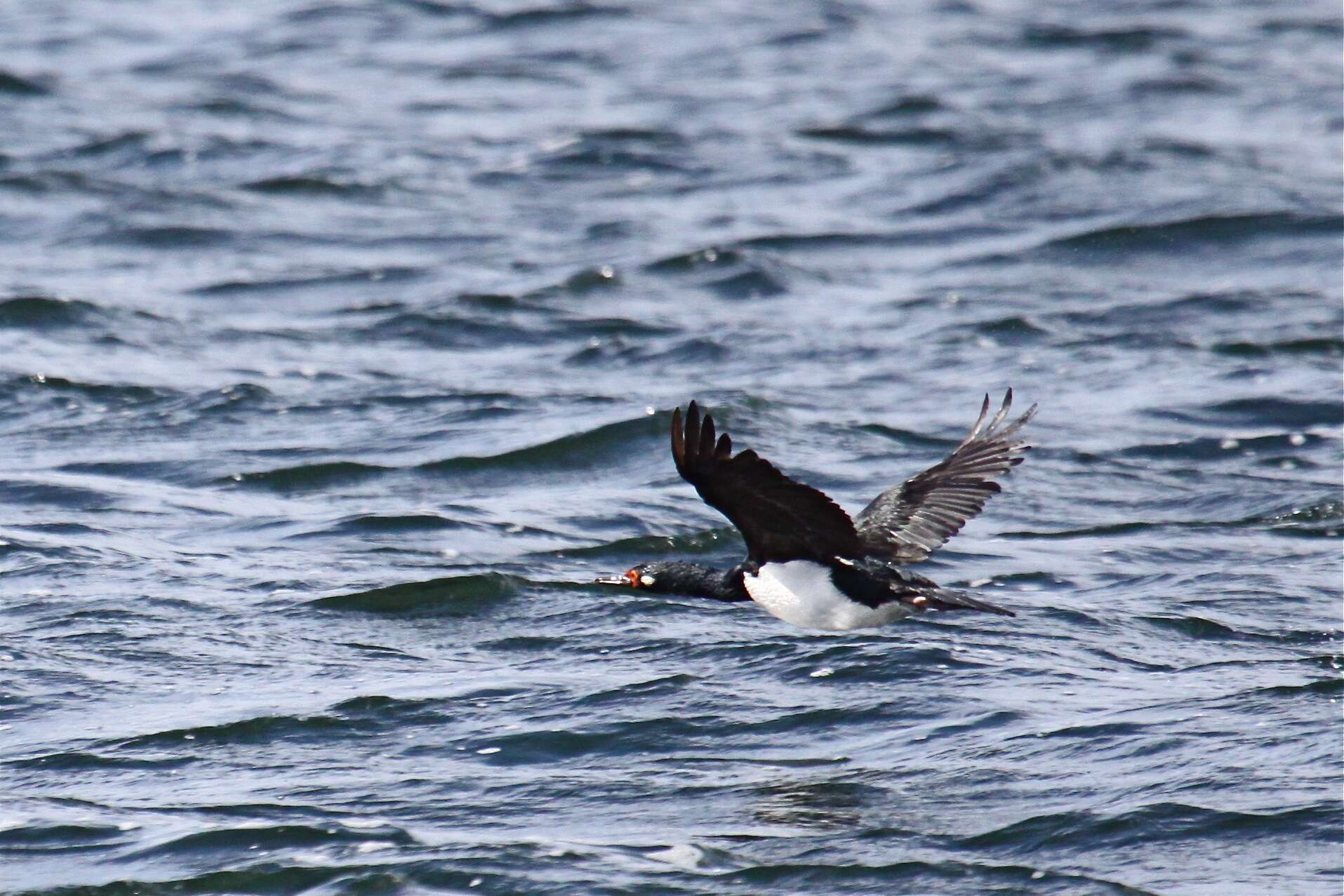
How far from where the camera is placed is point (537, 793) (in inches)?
284

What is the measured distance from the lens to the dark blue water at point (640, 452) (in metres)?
7.00

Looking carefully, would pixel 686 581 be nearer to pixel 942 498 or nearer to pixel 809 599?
pixel 809 599

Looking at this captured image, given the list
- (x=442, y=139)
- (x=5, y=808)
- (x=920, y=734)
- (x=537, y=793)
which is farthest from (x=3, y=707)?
(x=442, y=139)

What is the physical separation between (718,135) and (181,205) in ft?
18.0

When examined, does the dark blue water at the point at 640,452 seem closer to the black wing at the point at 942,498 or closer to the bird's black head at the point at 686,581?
the bird's black head at the point at 686,581

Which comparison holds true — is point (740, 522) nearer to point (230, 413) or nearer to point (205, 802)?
point (205, 802)

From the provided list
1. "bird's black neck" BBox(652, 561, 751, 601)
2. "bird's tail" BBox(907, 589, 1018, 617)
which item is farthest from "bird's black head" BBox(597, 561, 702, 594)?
"bird's tail" BBox(907, 589, 1018, 617)

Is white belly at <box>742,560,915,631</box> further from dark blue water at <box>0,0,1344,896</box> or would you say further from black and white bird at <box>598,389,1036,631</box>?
dark blue water at <box>0,0,1344,896</box>

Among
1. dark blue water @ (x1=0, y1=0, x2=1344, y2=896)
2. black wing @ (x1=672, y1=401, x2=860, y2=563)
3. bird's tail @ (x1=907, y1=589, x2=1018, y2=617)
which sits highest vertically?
black wing @ (x1=672, y1=401, x2=860, y2=563)

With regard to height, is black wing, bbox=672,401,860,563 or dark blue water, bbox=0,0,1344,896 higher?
black wing, bbox=672,401,860,563

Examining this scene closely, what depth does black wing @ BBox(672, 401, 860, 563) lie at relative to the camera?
22.4 feet

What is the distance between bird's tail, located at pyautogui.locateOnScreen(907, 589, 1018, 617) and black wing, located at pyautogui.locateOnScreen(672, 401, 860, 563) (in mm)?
352

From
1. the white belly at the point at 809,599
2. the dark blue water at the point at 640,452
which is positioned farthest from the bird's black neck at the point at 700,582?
the dark blue water at the point at 640,452

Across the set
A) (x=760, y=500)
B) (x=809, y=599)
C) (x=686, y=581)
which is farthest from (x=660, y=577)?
(x=760, y=500)
